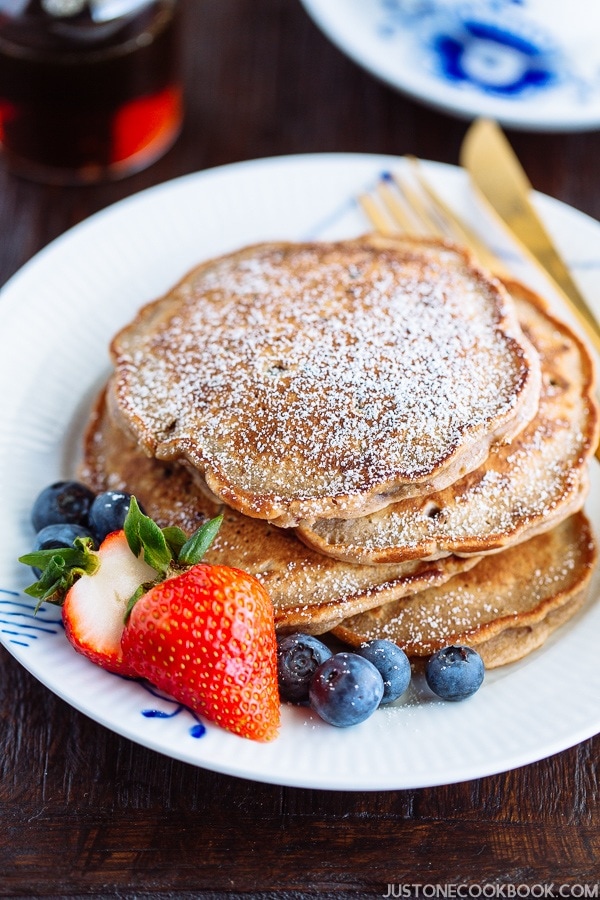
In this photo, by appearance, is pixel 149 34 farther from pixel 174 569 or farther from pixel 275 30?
pixel 174 569

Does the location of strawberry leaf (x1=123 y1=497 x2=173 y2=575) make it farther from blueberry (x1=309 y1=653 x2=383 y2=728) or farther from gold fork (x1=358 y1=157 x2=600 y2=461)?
gold fork (x1=358 y1=157 x2=600 y2=461)

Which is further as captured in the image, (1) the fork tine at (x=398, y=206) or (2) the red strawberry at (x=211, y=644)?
(1) the fork tine at (x=398, y=206)

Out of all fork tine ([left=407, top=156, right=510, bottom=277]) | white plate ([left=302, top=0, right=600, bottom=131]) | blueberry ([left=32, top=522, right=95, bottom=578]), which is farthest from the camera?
white plate ([left=302, top=0, right=600, bottom=131])

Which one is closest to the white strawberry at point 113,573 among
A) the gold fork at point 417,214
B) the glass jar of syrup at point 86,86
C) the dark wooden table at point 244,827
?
the dark wooden table at point 244,827

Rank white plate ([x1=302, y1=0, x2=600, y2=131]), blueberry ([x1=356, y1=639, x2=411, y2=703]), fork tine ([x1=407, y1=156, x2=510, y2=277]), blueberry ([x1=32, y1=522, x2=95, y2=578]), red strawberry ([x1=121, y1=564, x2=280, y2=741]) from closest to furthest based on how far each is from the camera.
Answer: red strawberry ([x1=121, y1=564, x2=280, y2=741]) < blueberry ([x1=356, y1=639, x2=411, y2=703]) < blueberry ([x1=32, y1=522, x2=95, y2=578]) < fork tine ([x1=407, y1=156, x2=510, y2=277]) < white plate ([x1=302, y1=0, x2=600, y2=131])

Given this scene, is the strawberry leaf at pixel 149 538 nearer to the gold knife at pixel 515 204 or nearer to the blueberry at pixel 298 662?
the blueberry at pixel 298 662

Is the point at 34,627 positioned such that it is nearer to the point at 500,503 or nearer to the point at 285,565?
the point at 285,565

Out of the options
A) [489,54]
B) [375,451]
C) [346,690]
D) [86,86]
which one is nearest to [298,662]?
[346,690]

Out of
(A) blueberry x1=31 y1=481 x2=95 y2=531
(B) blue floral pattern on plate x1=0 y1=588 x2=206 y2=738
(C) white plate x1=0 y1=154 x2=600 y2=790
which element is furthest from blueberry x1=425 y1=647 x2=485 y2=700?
(A) blueberry x1=31 y1=481 x2=95 y2=531
